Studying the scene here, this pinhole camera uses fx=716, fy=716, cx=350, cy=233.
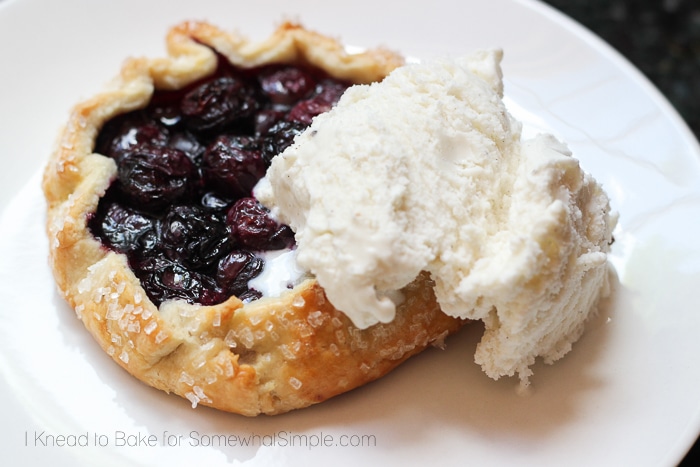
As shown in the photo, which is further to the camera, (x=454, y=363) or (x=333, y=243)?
(x=454, y=363)

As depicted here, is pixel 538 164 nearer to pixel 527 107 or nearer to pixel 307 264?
pixel 307 264

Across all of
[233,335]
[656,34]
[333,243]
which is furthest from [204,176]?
[656,34]

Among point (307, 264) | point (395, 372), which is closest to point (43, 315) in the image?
point (307, 264)

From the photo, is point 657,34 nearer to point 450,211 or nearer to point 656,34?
point 656,34

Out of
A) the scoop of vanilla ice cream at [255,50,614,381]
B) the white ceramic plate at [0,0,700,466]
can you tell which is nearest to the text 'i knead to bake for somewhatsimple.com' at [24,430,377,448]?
the white ceramic plate at [0,0,700,466]

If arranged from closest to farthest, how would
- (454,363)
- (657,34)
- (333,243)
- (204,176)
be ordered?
(333,243), (454,363), (204,176), (657,34)

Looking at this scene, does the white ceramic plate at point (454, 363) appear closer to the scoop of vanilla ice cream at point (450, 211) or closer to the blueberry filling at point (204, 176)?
the scoop of vanilla ice cream at point (450, 211)

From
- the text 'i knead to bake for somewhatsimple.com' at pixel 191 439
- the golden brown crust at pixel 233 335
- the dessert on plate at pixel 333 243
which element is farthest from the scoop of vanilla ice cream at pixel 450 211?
the text 'i knead to bake for somewhatsimple.com' at pixel 191 439
